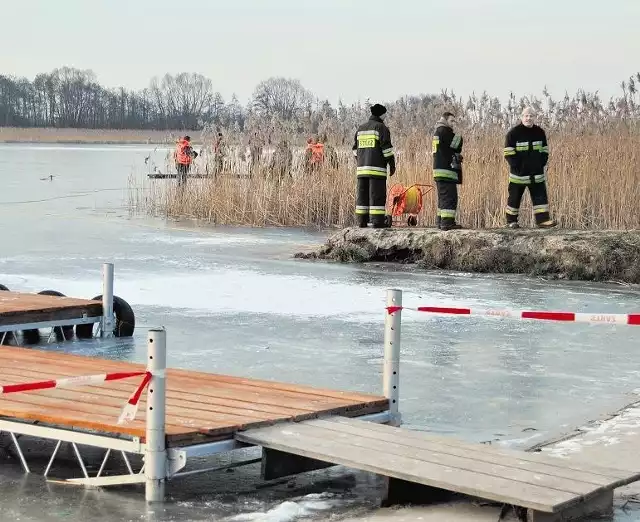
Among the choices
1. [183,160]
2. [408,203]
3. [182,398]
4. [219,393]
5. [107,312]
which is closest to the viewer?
[182,398]

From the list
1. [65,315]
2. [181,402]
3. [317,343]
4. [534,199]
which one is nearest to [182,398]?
[181,402]

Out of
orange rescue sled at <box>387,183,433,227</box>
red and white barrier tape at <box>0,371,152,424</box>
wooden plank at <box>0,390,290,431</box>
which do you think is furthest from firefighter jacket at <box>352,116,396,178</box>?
red and white barrier tape at <box>0,371,152,424</box>

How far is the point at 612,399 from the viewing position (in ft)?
24.6

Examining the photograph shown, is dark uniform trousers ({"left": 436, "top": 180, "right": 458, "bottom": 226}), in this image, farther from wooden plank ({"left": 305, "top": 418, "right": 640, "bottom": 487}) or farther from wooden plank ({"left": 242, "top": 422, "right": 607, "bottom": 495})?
wooden plank ({"left": 242, "top": 422, "right": 607, "bottom": 495})

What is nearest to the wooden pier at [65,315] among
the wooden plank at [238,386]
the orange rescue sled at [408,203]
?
the wooden plank at [238,386]

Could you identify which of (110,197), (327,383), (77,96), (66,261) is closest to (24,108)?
(77,96)

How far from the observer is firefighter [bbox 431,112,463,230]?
15.7 metres

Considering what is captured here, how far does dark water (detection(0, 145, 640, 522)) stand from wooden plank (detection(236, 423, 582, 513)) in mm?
246

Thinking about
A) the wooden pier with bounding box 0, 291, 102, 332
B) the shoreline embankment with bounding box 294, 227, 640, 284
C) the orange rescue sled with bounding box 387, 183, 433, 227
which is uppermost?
the orange rescue sled with bounding box 387, 183, 433, 227

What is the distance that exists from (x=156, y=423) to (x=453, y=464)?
1.30 m

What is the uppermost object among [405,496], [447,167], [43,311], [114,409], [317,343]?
[447,167]

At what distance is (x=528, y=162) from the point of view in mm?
15961

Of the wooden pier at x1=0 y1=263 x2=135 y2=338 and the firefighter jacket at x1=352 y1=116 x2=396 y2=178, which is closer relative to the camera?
the wooden pier at x1=0 y1=263 x2=135 y2=338

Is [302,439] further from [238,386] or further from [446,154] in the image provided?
[446,154]
